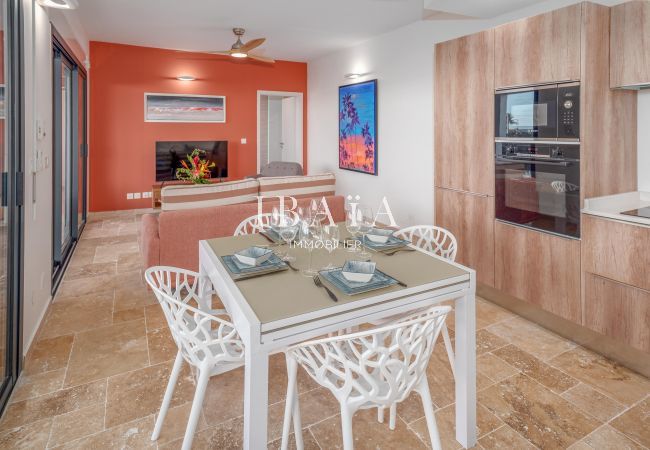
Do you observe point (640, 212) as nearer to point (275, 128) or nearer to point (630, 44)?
point (630, 44)

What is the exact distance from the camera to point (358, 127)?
613 cm

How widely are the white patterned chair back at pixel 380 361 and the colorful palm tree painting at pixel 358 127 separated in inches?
181

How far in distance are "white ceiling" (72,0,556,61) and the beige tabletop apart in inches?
108

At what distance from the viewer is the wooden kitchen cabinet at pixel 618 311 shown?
2.26 meters

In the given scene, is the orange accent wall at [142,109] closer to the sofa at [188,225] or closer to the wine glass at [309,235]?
the sofa at [188,225]

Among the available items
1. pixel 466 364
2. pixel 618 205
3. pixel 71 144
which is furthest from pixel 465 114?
pixel 71 144

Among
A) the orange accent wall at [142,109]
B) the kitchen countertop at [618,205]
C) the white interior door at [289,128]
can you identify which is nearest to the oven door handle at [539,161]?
the kitchen countertop at [618,205]

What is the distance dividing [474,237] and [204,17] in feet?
12.7

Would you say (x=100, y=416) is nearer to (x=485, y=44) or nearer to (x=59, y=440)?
(x=59, y=440)

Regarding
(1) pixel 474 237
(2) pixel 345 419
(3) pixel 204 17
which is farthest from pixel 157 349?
(3) pixel 204 17

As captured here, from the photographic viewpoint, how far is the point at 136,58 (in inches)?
250

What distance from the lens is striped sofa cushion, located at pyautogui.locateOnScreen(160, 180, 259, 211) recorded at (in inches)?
135

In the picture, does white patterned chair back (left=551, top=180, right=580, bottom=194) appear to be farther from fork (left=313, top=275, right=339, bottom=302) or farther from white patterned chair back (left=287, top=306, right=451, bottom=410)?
fork (left=313, top=275, right=339, bottom=302)

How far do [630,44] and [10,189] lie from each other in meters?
3.54
